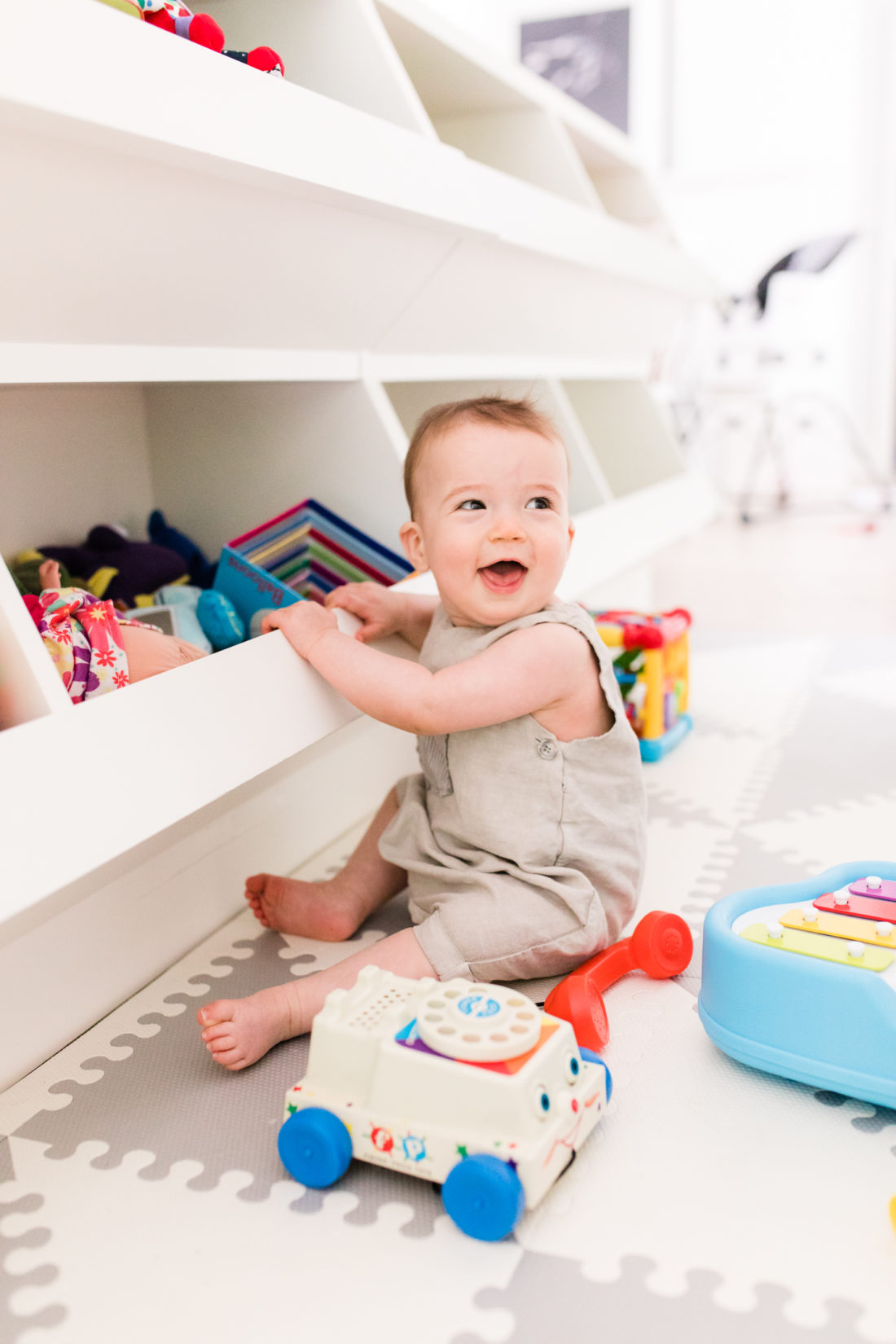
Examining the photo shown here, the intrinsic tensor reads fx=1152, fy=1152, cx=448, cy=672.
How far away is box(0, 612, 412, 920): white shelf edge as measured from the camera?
636 mm

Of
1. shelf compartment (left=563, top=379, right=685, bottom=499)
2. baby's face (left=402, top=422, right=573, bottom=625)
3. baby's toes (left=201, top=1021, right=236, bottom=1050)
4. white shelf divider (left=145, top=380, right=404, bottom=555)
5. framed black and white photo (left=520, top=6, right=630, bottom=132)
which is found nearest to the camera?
baby's toes (left=201, top=1021, right=236, bottom=1050)

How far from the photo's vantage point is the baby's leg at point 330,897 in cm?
106

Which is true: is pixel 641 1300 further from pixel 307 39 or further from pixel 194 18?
pixel 307 39

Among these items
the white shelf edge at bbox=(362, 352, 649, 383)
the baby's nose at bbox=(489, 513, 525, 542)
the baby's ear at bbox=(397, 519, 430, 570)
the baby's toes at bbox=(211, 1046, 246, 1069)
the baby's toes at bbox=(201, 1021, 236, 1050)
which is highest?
the white shelf edge at bbox=(362, 352, 649, 383)

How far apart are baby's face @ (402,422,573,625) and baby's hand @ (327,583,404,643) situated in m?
0.09

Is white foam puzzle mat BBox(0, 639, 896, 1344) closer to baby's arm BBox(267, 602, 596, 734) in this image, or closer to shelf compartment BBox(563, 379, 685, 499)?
baby's arm BBox(267, 602, 596, 734)

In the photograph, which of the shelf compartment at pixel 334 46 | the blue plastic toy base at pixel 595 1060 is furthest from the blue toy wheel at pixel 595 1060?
the shelf compartment at pixel 334 46

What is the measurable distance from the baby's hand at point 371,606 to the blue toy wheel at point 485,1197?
48 centimetres

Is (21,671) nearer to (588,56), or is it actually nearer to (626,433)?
(626,433)

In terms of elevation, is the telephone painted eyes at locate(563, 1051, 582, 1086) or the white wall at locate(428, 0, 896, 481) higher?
the white wall at locate(428, 0, 896, 481)

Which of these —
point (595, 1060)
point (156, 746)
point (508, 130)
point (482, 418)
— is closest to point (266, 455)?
point (482, 418)

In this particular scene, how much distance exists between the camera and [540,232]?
1.40 m

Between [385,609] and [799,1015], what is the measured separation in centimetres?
50

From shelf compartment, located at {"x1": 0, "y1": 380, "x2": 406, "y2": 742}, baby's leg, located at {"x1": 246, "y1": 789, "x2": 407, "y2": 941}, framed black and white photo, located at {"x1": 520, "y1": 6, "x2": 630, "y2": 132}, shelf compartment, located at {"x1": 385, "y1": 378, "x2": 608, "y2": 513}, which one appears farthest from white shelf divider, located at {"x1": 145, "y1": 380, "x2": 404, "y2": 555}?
framed black and white photo, located at {"x1": 520, "y1": 6, "x2": 630, "y2": 132}
